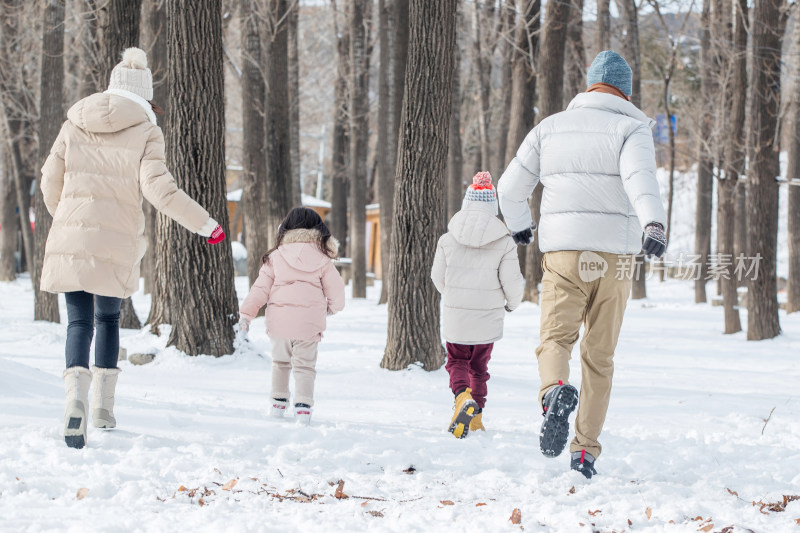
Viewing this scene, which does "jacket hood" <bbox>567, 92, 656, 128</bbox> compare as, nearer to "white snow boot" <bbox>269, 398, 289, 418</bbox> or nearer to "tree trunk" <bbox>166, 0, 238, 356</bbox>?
"white snow boot" <bbox>269, 398, 289, 418</bbox>

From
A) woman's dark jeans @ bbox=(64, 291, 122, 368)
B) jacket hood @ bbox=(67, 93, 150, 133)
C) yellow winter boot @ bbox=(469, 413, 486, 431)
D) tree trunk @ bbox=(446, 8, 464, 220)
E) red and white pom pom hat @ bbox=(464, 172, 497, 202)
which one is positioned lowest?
yellow winter boot @ bbox=(469, 413, 486, 431)

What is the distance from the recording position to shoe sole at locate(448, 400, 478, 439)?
5277mm

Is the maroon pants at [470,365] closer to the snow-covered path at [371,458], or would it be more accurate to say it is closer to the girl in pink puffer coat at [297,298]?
the snow-covered path at [371,458]

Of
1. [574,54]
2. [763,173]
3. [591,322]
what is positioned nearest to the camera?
[591,322]

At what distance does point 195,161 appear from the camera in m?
7.80

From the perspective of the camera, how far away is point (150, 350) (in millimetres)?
7895

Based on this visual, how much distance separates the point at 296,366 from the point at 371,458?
1.13m

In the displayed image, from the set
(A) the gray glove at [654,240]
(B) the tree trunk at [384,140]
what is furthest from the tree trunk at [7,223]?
(A) the gray glove at [654,240]

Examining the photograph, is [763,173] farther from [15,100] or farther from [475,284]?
[15,100]

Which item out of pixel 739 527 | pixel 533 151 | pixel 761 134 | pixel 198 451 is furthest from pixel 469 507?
pixel 761 134

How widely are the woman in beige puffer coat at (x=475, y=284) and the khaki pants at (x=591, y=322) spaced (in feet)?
3.79

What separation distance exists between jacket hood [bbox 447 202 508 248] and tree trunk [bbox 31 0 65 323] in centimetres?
860

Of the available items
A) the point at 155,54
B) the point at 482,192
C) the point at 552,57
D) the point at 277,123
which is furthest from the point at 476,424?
the point at 552,57

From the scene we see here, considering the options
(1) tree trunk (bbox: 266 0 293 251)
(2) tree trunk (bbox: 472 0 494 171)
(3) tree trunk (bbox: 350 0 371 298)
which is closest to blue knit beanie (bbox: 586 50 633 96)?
(1) tree trunk (bbox: 266 0 293 251)
